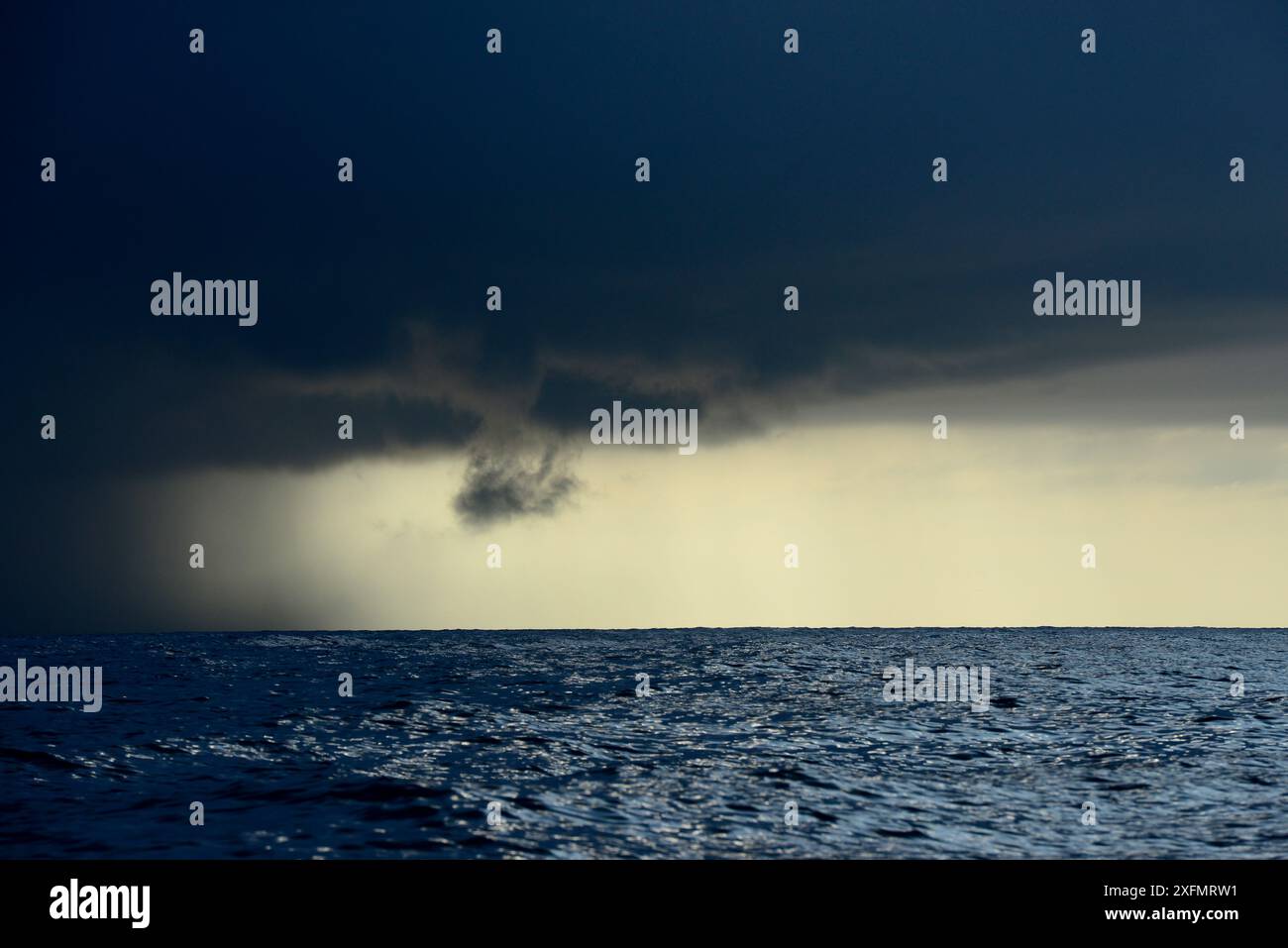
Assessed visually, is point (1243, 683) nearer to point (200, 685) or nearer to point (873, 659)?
point (873, 659)

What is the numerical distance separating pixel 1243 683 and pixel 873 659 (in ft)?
115

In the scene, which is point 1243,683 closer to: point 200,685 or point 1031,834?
point 1031,834

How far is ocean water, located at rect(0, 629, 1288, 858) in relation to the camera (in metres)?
17.0

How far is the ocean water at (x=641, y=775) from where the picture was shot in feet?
55.9

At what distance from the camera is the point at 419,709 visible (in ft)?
126

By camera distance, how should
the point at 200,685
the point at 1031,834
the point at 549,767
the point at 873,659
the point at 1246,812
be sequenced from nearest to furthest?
the point at 1031,834 < the point at 1246,812 < the point at 549,767 < the point at 200,685 < the point at 873,659

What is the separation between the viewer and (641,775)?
2328 centimetres

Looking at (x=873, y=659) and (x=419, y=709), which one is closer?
(x=419, y=709)
